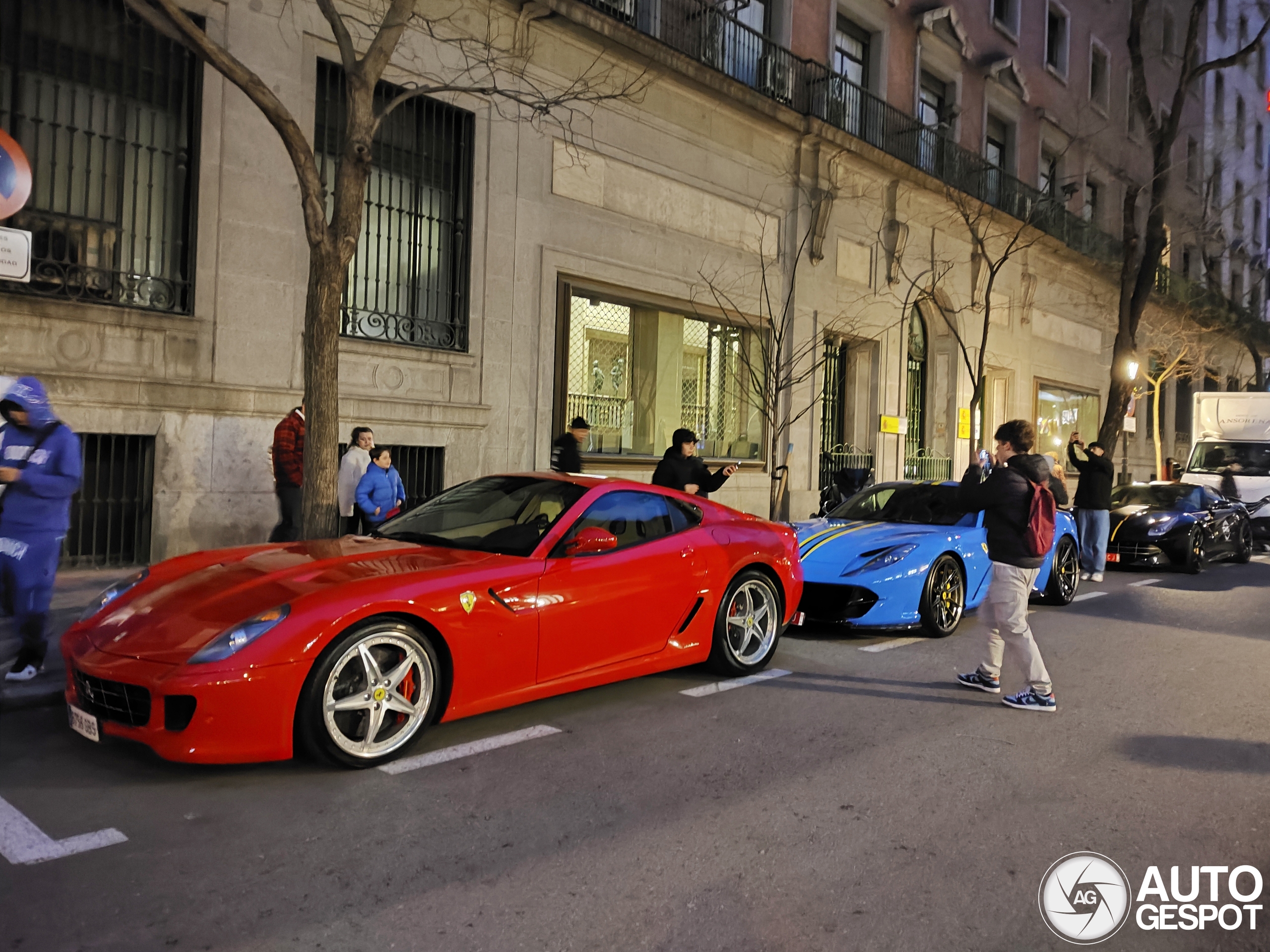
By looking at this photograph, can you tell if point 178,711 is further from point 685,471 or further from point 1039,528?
point 685,471

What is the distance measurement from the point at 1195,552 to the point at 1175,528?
41 cm

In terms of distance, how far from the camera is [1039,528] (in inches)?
235

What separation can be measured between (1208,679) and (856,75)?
1676 cm

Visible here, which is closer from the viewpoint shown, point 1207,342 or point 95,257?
point 95,257

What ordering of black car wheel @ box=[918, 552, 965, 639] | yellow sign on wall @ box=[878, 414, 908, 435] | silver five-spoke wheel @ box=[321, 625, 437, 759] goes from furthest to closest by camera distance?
yellow sign on wall @ box=[878, 414, 908, 435] < black car wheel @ box=[918, 552, 965, 639] < silver five-spoke wheel @ box=[321, 625, 437, 759]

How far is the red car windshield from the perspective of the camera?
215 inches

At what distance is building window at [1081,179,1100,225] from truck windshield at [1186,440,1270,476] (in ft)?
34.6

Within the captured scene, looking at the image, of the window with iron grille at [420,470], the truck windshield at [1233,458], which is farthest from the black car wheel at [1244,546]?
the window with iron grille at [420,470]

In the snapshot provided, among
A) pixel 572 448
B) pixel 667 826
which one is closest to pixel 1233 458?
pixel 572 448

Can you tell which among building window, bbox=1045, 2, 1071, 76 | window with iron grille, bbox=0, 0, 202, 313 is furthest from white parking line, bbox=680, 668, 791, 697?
building window, bbox=1045, 2, 1071, 76

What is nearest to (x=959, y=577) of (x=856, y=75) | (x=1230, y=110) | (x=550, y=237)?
(x=550, y=237)

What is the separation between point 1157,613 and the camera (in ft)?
32.3

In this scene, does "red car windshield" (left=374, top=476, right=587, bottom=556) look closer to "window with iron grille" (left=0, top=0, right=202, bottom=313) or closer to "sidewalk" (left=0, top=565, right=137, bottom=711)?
"sidewalk" (left=0, top=565, right=137, bottom=711)

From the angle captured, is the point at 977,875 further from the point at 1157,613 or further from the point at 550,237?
the point at 550,237
